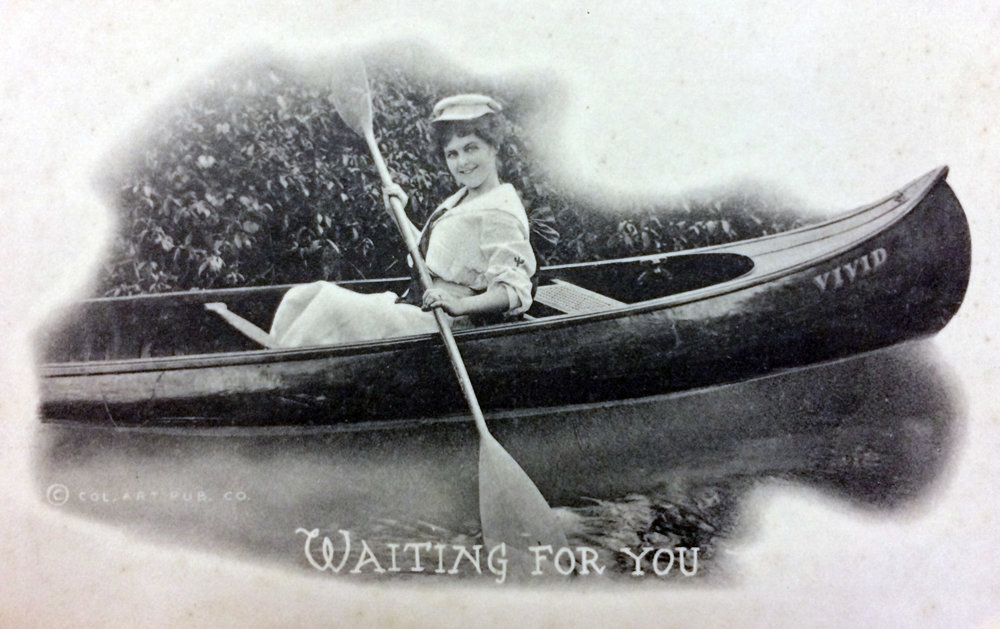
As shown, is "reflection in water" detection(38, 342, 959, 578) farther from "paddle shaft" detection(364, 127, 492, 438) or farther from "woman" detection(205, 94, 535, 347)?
"woman" detection(205, 94, 535, 347)

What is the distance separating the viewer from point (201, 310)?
3.50 meters

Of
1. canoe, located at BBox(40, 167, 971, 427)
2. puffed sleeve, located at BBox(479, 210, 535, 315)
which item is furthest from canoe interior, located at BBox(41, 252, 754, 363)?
puffed sleeve, located at BBox(479, 210, 535, 315)

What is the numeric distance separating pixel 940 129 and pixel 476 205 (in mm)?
1967

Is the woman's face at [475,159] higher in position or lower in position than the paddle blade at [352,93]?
lower

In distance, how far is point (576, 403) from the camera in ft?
10.8

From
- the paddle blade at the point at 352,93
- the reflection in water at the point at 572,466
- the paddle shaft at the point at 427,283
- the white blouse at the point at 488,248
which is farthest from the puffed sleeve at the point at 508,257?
the paddle blade at the point at 352,93

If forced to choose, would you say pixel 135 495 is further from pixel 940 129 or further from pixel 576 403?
pixel 940 129

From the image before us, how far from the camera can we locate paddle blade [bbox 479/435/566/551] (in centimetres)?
329

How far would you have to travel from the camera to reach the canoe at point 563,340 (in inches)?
129

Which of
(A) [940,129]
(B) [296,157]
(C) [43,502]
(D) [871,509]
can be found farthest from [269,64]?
(D) [871,509]

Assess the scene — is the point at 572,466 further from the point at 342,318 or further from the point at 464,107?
the point at 464,107

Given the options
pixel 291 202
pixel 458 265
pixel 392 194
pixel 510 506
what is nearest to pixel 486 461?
pixel 510 506

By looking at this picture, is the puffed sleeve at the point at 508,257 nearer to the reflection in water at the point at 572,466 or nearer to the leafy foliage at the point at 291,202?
the leafy foliage at the point at 291,202

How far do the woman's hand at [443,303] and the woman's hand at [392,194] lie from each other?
41 cm
